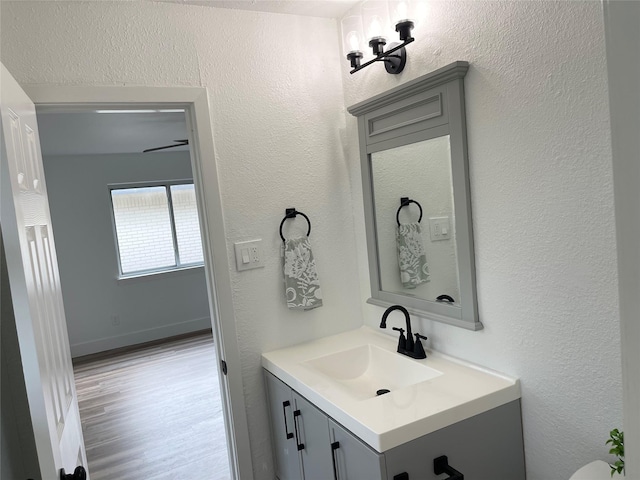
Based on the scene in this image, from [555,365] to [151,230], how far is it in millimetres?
5221

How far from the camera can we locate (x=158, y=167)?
579 cm

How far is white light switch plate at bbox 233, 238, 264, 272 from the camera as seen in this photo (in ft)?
6.88

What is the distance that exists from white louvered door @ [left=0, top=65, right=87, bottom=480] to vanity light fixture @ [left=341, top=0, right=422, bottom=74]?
122 cm

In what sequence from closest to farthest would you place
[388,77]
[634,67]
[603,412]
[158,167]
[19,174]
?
[634,67] → [19,174] → [603,412] → [388,77] → [158,167]

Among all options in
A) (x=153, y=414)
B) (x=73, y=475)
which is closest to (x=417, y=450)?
(x=73, y=475)

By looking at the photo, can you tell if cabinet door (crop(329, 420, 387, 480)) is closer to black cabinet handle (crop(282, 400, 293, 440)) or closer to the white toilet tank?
black cabinet handle (crop(282, 400, 293, 440))

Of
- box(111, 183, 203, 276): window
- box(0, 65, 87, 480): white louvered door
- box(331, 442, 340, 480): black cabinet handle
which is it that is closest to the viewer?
box(0, 65, 87, 480): white louvered door

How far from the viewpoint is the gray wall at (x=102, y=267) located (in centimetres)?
527

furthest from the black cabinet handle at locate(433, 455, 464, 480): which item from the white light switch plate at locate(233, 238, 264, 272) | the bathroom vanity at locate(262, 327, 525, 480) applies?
the white light switch plate at locate(233, 238, 264, 272)

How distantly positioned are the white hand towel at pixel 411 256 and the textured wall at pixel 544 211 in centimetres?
31

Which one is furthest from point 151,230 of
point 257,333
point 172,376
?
point 257,333

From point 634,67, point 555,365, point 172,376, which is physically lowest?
point 172,376

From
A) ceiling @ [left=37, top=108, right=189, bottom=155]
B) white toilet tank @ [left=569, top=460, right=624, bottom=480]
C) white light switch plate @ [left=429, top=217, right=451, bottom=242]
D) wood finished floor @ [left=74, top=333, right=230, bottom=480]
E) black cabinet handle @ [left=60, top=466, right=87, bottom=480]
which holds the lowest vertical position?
wood finished floor @ [left=74, top=333, right=230, bottom=480]

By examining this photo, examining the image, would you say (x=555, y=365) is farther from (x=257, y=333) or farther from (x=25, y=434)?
(x=25, y=434)
